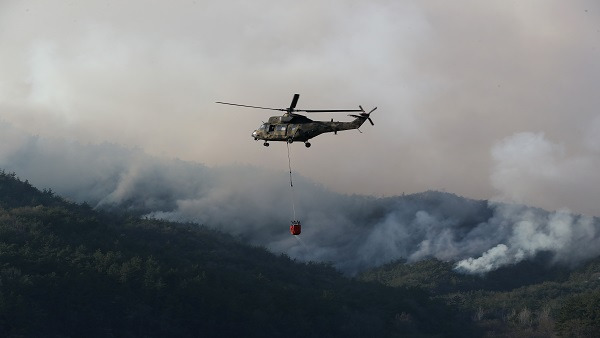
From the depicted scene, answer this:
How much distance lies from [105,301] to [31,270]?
17.2m

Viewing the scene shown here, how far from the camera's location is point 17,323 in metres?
164

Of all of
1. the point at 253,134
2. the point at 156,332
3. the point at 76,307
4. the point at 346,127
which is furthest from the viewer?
the point at 156,332

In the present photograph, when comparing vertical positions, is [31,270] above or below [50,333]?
above

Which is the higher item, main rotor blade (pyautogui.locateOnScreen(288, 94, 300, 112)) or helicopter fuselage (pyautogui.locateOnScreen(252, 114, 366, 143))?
main rotor blade (pyautogui.locateOnScreen(288, 94, 300, 112))

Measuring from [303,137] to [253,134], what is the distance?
8506 mm

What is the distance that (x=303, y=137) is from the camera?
94.8 meters

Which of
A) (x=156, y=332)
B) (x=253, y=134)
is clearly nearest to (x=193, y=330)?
(x=156, y=332)

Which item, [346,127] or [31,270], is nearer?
[346,127]

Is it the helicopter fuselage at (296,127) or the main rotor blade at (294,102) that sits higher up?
the main rotor blade at (294,102)

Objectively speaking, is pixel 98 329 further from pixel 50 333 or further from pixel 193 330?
pixel 193 330

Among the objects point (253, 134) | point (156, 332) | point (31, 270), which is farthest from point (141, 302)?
point (253, 134)

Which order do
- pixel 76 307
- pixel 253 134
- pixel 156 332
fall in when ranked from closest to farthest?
pixel 253 134 → pixel 76 307 → pixel 156 332

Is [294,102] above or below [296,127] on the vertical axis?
above

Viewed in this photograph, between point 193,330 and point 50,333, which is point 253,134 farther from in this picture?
point 193,330
